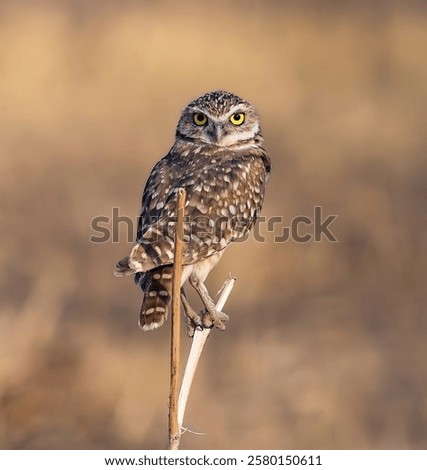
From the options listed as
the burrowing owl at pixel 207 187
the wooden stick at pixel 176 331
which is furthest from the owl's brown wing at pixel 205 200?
the wooden stick at pixel 176 331

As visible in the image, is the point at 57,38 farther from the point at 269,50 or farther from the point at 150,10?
the point at 269,50

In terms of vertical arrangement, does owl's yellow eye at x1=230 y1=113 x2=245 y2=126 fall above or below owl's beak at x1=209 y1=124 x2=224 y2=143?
above

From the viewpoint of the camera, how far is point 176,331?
2.58m

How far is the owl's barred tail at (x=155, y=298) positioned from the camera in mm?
3510

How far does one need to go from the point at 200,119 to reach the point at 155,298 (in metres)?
1.12

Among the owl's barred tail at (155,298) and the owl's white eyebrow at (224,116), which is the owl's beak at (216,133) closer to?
the owl's white eyebrow at (224,116)

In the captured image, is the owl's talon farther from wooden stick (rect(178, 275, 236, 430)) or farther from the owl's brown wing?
wooden stick (rect(178, 275, 236, 430))

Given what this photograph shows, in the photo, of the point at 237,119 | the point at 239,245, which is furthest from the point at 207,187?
the point at 239,245

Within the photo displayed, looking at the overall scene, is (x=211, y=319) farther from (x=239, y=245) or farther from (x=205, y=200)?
(x=239, y=245)

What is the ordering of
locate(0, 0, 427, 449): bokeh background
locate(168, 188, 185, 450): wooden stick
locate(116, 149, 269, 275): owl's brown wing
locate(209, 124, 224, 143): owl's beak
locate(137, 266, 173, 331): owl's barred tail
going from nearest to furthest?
locate(168, 188, 185, 450): wooden stick < locate(137, 266, 173, 331): owl's barred tail < locate(116, 149, 269, 275): owl's brown wing < locate(209, 124, 224, 143): owl's beak < locate(0, 0, 427, 449): bokeh background

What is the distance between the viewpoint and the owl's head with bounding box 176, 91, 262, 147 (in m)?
4.23

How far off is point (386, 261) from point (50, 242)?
2264 millimetres

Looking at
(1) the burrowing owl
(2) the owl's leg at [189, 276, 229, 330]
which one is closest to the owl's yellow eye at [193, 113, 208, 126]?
(1) the burrowing owl

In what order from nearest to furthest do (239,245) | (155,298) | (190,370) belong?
(190,370) → (155,298) → (239,245)
